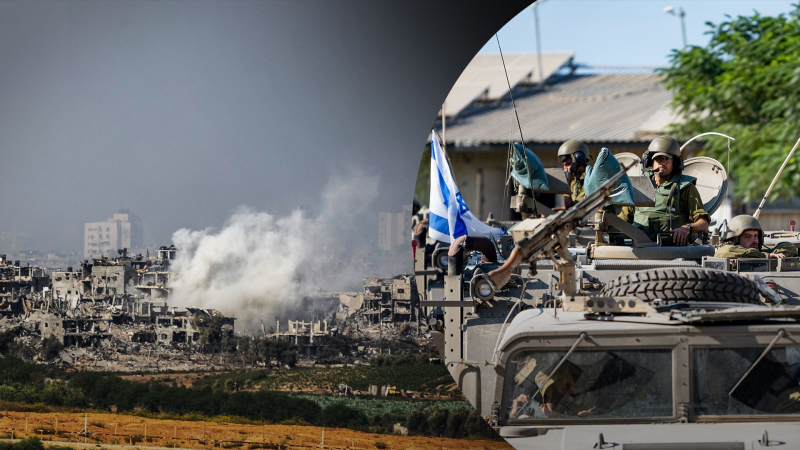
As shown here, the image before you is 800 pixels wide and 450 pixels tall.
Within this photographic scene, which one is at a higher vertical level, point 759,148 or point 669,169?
point 759,148

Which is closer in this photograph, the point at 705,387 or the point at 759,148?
the point at 705,387

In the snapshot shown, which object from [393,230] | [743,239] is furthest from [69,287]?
[743,239]

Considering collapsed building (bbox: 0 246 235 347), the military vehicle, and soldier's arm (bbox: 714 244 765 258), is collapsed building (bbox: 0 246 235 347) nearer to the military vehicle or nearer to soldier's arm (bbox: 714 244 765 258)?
the military vehicle

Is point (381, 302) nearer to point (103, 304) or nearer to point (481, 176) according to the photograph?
point (103, 304)

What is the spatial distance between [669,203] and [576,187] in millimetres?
988

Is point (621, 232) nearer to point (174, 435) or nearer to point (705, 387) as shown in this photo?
point (705, 387)

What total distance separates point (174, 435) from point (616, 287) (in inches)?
132

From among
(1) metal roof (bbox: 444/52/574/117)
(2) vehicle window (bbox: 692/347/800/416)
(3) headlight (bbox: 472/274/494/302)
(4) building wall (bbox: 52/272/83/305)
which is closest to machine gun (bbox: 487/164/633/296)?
(2) vehicle window (bbox: 692/347/800/416)

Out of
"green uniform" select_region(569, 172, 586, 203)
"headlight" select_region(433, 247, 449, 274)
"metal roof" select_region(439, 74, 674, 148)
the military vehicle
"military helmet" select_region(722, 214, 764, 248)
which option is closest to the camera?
the military vehicle

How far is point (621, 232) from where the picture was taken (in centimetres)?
712

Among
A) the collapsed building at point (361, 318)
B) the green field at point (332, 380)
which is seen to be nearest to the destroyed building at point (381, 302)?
the collapsed building at point (361, 318)

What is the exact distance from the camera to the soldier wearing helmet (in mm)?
8289

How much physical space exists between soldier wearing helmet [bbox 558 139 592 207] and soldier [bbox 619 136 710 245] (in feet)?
2.48

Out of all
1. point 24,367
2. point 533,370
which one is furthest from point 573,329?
point 24,367
